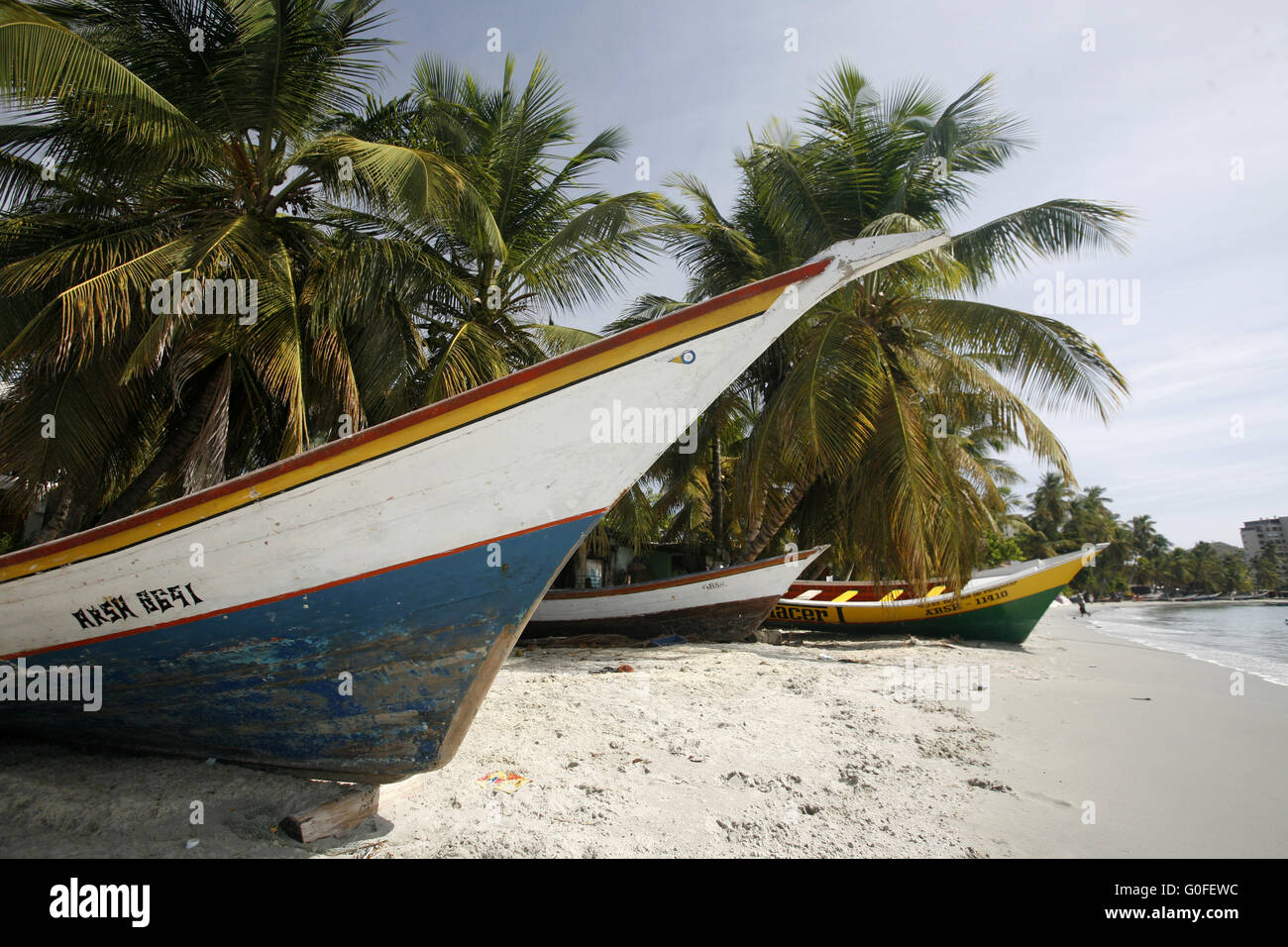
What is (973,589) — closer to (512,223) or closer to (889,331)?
(889,331)

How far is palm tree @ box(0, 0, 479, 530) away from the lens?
18.9 feet

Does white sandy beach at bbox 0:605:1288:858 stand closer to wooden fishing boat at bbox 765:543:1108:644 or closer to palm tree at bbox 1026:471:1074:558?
wooden fishing boat at bbox 765:543:1108:644

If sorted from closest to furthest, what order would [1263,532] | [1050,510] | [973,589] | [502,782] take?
[502,782], [973,589], [1050,510], [1263,532]

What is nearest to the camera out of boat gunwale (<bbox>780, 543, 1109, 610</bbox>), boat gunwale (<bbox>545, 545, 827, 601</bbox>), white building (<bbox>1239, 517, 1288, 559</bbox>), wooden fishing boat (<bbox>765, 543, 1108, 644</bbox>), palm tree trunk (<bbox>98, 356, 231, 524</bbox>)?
palm tree trunk (<bbox>98, 356, 231, 524</bbox>)

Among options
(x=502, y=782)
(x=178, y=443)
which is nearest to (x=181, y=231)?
(x=178, y=443)

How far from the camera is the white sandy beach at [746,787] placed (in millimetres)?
2836

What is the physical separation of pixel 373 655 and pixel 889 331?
10.1 meters

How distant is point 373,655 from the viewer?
3125 mm

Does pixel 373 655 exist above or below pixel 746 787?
above

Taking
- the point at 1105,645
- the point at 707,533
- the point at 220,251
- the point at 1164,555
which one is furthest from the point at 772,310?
the point at 1164,555

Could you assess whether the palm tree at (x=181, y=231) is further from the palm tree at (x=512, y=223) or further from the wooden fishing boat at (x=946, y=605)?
the wooden fishing boat at (x=946, y=605)

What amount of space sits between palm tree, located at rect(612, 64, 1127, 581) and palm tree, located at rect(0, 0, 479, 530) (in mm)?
4693

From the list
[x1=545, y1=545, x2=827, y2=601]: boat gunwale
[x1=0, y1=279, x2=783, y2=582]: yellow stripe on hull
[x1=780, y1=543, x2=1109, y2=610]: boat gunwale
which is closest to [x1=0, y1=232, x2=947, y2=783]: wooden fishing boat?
[x1=0, y1=279, x2=783, y2=582]: yellow stripe on hull

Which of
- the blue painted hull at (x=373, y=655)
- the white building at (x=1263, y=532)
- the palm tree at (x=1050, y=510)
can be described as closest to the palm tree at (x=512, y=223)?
the blue painted hull at (x=373, y=655)
